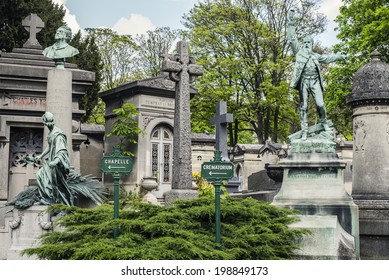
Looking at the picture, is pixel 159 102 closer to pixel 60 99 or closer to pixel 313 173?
pixel 60 99

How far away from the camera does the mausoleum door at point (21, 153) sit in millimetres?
14188

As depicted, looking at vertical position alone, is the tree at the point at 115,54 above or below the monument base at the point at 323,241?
above

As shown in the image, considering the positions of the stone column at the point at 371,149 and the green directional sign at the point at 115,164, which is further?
the stone column at the point at 371,149

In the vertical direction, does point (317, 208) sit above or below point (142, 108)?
below

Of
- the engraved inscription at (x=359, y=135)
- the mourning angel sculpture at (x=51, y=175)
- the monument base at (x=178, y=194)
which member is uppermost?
the engraved inscription at (x=359, y=135)

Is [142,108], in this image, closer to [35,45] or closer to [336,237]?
[35,45]

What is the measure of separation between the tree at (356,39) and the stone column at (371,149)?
41.0 feet

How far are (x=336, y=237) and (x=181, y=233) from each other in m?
2.49

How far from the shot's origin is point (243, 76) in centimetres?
3222

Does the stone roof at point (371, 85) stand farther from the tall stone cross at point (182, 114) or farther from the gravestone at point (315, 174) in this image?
the tall stone cross at point (182, 114)

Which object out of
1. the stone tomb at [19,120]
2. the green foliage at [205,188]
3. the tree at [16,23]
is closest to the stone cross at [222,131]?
the green foliage at [205,188]

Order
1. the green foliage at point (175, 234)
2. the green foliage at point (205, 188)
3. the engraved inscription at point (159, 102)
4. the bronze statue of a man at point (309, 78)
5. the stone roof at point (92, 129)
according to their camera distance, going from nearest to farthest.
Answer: the green foliage at point (175, 234), the bronze statue of a man at point (309, 78), the green foliage at point (205, 188), the engraved inscription at point (159, 102), the stone roof at point (92, 129)

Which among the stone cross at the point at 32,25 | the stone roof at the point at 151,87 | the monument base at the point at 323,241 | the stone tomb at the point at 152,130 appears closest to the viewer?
the monument base at the point at 323,241

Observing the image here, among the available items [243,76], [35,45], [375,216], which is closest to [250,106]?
[243,76]
